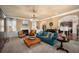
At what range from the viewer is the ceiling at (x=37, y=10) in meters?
2.25

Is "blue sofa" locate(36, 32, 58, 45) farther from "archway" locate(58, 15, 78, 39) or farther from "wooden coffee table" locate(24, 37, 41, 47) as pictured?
"archway" locate(58, 15, 78, 39)

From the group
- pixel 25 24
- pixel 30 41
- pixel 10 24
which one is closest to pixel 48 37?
pixel 30 41

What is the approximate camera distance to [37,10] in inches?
91.0

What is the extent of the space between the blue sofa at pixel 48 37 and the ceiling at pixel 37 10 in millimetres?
469

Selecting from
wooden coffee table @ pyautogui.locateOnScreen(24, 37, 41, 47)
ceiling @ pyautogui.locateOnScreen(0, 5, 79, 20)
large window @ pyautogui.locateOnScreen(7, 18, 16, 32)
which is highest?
ceiling @ pyautogui.locateOnScreen(0, 5, 79, 20)

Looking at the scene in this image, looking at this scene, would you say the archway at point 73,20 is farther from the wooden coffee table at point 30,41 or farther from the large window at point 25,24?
the large window at point 25,24

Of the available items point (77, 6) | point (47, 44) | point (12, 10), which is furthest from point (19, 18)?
point (77, 6)

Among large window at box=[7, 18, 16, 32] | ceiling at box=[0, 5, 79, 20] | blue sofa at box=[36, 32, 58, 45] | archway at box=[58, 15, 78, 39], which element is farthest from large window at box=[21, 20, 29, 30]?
archway at box=[58, 15, 78, 39]

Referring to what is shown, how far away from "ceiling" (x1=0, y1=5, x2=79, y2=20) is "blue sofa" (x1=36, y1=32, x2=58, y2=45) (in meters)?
0.47

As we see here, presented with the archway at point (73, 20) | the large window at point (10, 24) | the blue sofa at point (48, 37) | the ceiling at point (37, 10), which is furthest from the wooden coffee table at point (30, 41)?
the archway at point (73, 20)

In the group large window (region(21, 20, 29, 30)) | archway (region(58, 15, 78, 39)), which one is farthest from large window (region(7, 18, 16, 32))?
archway (region(58, 15, 78, 39))

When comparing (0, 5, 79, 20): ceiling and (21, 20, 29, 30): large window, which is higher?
(0, 5, 79, 20): ceiling

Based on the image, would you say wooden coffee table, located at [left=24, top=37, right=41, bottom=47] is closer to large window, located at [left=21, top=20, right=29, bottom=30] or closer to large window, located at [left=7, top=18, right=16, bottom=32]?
large window, located at [left=21, top=20, right=29, bottom=30]

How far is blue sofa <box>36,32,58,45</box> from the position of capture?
230cm
